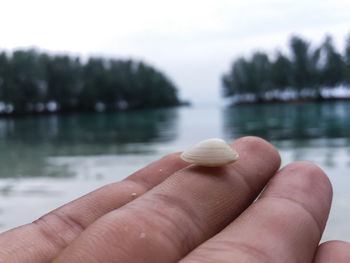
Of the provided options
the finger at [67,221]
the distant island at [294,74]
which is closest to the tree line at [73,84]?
the distant island at [294,74]

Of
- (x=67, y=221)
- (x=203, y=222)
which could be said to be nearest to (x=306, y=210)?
(x=203, y=222)

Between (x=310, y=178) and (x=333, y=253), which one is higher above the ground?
(x=310, y=178)

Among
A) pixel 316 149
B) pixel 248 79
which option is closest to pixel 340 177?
pixel 316 149

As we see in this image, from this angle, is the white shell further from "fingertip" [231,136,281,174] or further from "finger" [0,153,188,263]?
"finger" [0,153,188,263]

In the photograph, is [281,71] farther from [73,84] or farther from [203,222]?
[203,222]

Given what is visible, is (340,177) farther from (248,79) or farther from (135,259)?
(248,79)

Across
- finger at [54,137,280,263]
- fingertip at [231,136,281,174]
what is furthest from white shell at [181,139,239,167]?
fingertip at [231,136,281,174]

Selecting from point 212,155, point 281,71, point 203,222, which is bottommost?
point 203,222
